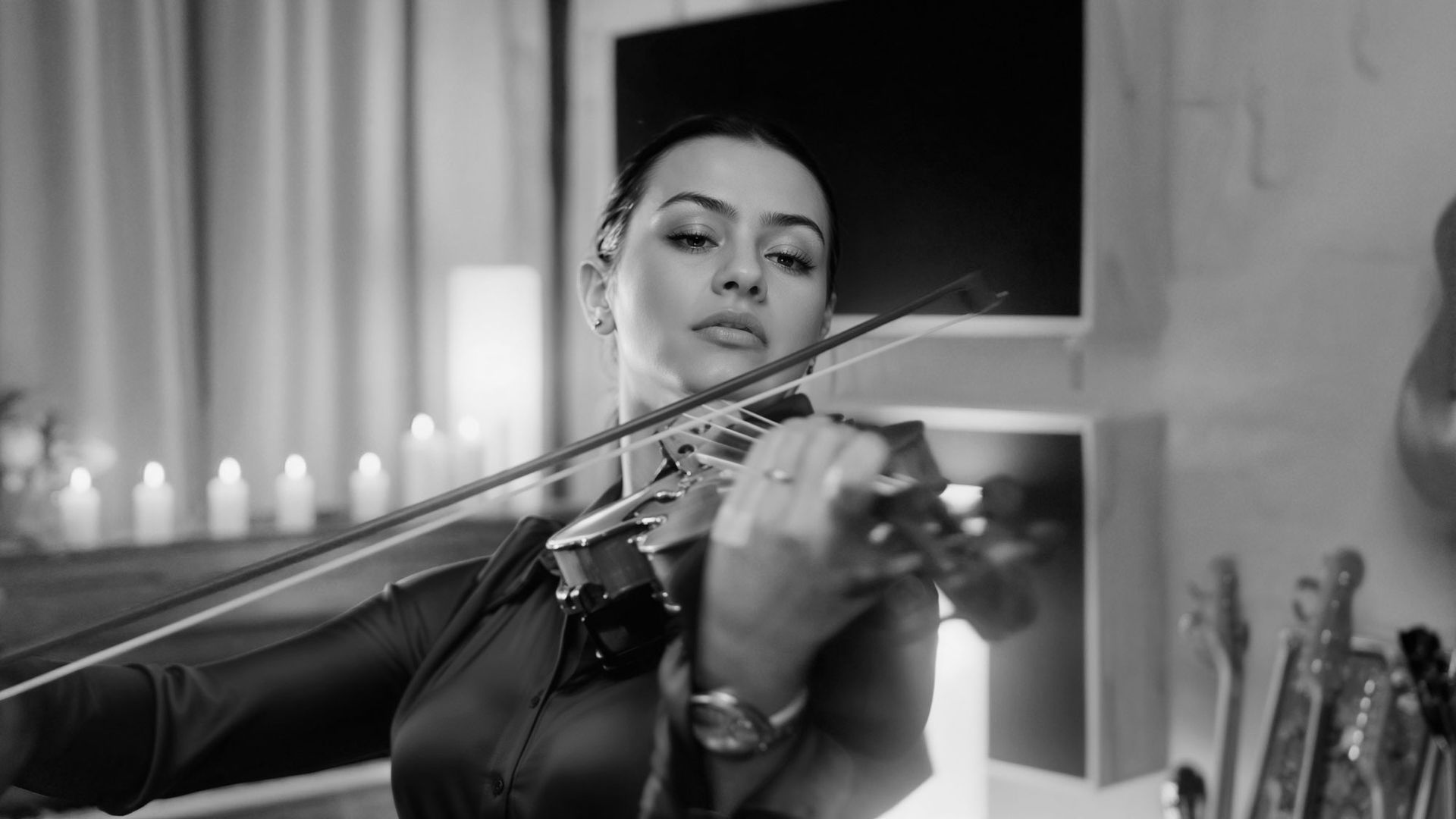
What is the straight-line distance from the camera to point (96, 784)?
2.25 ft

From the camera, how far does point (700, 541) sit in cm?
57

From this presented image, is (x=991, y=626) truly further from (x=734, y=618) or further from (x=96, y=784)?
(x=96, y=784)

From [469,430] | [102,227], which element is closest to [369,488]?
[469,430]

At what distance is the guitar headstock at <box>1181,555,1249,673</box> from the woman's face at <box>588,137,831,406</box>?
23.4 inches

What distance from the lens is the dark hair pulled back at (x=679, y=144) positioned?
723 mm

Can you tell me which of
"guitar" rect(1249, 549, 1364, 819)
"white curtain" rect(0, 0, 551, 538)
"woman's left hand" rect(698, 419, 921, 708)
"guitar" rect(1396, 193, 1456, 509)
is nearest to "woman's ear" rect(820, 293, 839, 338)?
"woman's left hand" rect(698, 419, 921, 708)

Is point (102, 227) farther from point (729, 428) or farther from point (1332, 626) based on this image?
point (1332, 626)

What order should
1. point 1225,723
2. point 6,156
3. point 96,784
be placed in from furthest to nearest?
1. point 6,156
2. point 1225,723
3. point 96,784

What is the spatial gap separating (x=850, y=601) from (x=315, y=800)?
1680 mm

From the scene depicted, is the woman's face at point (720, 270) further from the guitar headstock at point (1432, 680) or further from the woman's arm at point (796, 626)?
the guitar headstock at point (1432, 680)

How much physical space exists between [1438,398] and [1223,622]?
0.25 meters

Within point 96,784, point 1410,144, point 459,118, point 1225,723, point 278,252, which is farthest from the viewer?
point 459,118

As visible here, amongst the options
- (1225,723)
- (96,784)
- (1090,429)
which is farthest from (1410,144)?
(96,784)

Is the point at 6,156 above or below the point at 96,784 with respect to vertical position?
above
